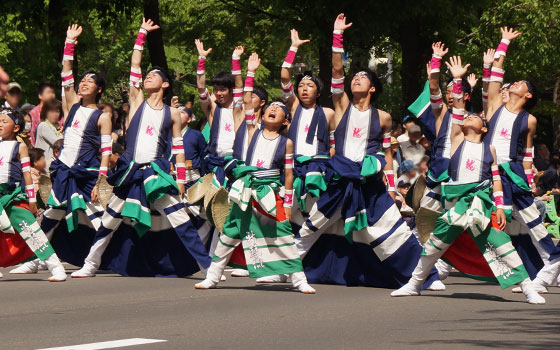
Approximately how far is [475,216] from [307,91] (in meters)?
2.95

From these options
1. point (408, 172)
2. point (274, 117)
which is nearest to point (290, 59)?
point (274, 117)

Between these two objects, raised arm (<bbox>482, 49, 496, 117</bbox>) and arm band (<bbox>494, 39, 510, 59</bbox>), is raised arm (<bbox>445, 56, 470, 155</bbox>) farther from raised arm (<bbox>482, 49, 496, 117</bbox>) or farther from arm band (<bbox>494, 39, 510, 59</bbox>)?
raised arm (<bbox>482, 49, 496, 117</bbox>)

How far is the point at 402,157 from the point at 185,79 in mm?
34063

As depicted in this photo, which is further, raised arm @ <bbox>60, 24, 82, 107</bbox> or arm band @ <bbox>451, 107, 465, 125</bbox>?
raised arm @ <bbox>60, 24, 82, 107</bbox>

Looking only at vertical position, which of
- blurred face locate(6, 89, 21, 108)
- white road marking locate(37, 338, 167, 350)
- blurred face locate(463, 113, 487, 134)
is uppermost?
blurred face locate(6, 89, 21, 108)

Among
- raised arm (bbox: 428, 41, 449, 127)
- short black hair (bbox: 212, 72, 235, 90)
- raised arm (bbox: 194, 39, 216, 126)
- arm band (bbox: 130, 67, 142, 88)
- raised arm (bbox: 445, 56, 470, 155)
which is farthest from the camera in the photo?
short black hair (bbox: 212, 72, 235, 90)

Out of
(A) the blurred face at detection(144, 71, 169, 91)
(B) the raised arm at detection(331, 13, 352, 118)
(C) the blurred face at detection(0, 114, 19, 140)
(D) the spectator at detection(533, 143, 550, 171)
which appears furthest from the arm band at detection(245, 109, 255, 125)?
(D) the spectator at detection(533, 143, 550, 171)

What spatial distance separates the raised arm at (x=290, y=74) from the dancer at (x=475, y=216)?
1.95 metres

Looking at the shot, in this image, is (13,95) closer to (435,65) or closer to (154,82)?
(154,82)

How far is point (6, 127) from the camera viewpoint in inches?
539

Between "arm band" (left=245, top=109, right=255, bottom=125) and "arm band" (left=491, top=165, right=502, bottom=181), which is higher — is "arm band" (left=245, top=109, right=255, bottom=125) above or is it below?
above

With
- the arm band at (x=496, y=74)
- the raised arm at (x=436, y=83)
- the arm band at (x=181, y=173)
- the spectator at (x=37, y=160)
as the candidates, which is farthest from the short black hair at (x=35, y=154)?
the arm band at (x=496, y=74)

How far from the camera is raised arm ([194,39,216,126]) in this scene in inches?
591

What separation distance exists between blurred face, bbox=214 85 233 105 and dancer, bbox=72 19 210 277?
1.66 metres
